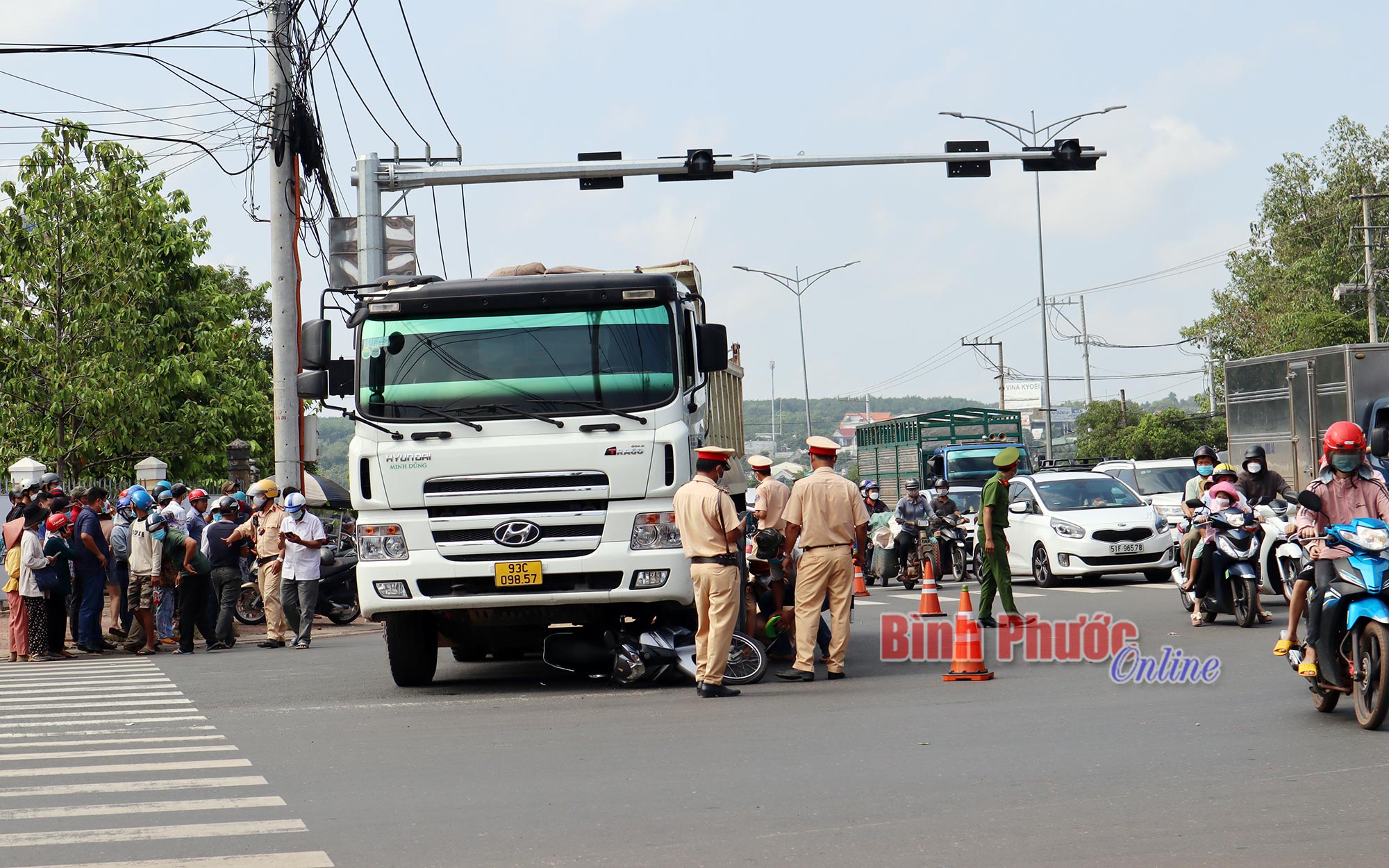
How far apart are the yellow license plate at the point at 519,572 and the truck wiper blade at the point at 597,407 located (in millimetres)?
1205

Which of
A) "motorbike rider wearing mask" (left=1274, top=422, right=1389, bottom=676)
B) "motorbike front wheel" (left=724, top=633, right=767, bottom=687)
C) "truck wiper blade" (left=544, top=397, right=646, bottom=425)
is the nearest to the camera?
"motorbike rider wearing mask" (left=1274, top=422, right=1389, bottom=676)

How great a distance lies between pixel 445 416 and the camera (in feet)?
36.8

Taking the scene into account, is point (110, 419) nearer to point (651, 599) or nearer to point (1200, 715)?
point (651, 599)

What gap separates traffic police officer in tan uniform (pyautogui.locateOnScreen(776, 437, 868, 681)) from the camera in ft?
38.3

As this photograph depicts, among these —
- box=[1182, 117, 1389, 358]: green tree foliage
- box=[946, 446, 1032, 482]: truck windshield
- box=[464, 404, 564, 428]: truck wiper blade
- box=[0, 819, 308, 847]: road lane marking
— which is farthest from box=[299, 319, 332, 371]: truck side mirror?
box=[1182, 117, 1389, 358]: green tree foliage

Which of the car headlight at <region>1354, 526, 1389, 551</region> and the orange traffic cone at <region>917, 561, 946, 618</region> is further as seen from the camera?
the orange traffic cone at <region>917, 561, 946, 618</region>

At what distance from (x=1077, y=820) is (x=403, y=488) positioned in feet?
20.6

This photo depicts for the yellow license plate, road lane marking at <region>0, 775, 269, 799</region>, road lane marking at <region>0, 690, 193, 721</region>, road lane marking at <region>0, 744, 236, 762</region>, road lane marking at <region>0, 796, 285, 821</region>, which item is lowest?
road lane marking at <region>0, 690, 193, 721</region>

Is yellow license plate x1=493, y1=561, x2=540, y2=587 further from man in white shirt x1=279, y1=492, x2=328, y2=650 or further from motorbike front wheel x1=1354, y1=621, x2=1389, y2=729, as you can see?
man in white shirt x1=279, y1=492, x2=328, y2=650

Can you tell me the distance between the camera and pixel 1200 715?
921 centimetres

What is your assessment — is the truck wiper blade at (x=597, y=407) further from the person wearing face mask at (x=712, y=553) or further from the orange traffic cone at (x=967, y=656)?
the orange traffic cone at (x=967, y=656)

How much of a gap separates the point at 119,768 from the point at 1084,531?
52.7 ft

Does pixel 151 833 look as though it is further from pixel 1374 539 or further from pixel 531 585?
pixel 1374 539

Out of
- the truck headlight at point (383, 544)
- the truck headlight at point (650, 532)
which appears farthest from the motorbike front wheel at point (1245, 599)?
the truck headlight at point (383, 544)
